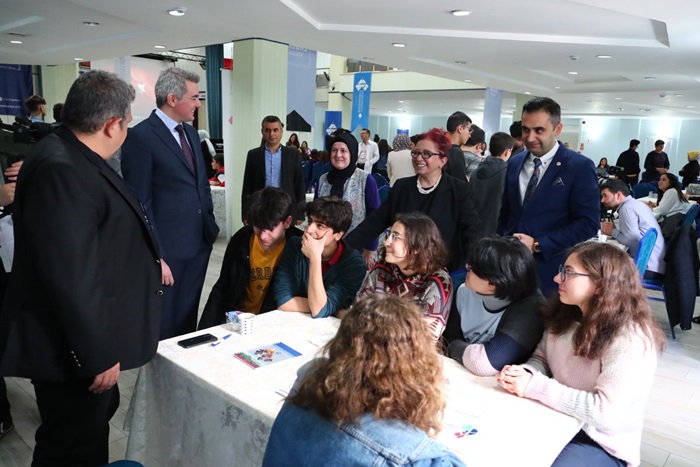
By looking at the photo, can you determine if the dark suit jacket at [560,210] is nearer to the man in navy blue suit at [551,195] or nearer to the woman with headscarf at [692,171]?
the man in navy blue suit at [551,195]

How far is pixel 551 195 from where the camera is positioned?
246 cm

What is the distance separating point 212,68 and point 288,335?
8466 millimetres

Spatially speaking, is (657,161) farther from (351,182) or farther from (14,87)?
(14,87)

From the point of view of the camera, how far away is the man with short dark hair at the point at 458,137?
11.6 ft

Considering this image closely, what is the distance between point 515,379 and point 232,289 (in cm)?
145

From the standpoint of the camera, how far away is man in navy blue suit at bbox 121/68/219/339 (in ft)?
8.23

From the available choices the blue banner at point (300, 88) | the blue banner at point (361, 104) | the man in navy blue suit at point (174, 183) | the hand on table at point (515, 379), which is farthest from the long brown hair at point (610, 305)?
the blue banner at point (361, 104)

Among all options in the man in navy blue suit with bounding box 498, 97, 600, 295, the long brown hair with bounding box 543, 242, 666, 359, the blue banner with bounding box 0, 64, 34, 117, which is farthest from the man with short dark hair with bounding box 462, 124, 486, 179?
the blue banner with bounding box 0, 64, 34, 117

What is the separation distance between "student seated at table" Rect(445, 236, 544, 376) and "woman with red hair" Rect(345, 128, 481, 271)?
2.54 feet

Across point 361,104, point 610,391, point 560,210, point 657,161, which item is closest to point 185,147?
point 560,210

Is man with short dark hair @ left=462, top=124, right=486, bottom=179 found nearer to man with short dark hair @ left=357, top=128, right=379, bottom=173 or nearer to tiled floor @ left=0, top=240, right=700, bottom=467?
tiled floor @ left=0, top=240, right=700, bottom=467

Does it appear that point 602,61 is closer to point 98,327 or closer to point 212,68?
point 212,68

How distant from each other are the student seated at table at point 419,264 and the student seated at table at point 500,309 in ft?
0.49

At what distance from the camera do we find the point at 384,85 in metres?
14.6
